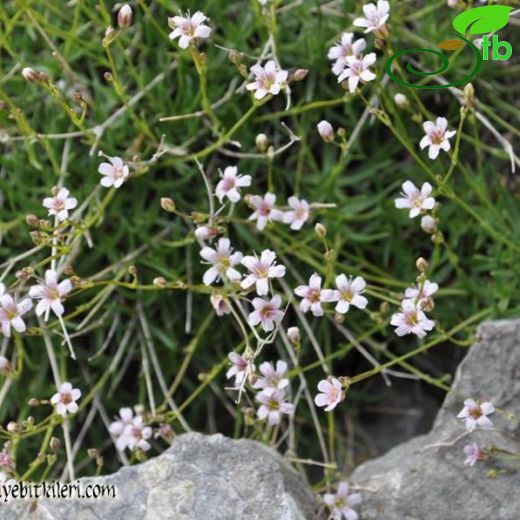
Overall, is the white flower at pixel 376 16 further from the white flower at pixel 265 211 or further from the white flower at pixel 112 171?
the white flower at pixel 112 171

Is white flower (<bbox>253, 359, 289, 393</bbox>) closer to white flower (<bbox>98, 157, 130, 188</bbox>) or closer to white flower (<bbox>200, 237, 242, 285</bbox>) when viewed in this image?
white flower (<bbox>200, 237, 242, 285</bbox>)

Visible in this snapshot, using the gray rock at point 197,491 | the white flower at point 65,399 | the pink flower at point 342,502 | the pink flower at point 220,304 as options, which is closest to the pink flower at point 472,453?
the pink flower at point 342,502

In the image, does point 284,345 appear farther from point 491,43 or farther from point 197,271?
point 491,43

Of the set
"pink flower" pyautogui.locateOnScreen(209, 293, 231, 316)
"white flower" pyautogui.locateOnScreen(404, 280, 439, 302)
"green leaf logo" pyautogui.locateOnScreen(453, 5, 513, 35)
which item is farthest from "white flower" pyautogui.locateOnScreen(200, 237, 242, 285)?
"green leaf logo" pyautogui.locateOnScreen(453, 5, 513, 35)

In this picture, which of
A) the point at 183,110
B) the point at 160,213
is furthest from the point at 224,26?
the point at 160,213

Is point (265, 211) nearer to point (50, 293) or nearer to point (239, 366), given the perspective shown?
point (239, 366)
